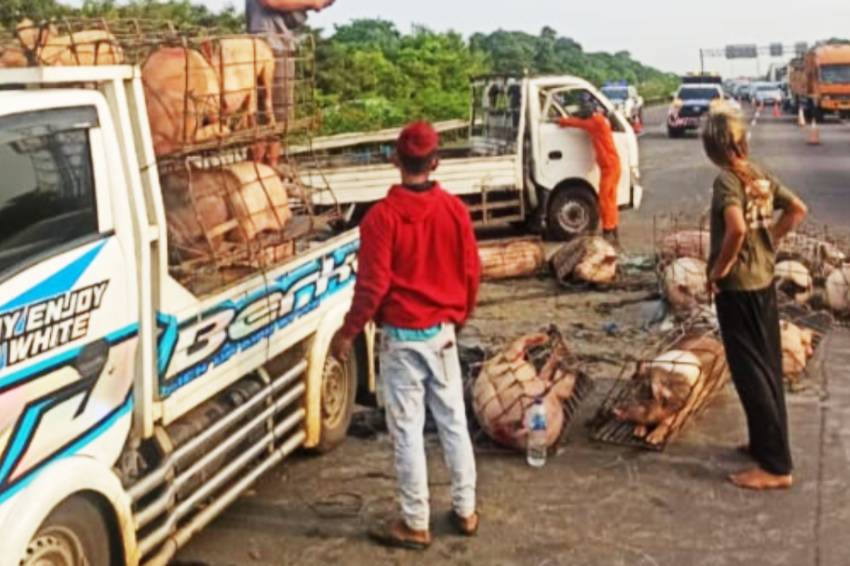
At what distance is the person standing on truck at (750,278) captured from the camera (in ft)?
19.4

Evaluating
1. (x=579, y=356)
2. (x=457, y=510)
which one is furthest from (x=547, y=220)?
(x=457, y=510)

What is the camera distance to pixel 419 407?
207 inches

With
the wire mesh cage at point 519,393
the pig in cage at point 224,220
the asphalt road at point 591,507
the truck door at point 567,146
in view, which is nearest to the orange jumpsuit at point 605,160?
the truck door at point 567,146

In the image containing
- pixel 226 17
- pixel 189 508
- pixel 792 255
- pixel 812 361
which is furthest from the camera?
pixel 226 17

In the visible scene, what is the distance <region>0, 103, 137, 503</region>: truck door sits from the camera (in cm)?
379

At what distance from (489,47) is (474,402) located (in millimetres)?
65845

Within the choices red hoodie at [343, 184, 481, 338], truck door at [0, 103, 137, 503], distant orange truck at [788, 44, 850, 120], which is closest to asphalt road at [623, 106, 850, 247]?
distant orange truck at [788, 44, 850, 120]

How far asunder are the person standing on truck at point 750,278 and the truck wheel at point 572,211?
347 inches

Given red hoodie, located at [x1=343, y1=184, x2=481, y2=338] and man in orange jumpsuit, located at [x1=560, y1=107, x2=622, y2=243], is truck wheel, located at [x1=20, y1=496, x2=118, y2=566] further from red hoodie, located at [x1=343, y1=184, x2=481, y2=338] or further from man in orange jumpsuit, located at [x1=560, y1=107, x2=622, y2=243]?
man in orange jumpsuit, located at [x1=560, y1=107, x2=622, y2=243]

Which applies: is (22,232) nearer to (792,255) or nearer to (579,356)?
(579,356)

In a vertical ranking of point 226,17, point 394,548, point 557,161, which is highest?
point 226,17

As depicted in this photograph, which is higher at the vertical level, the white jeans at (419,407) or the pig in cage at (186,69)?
the pig in cage at (186,69)

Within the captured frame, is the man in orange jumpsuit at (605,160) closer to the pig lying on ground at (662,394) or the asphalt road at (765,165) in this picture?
the asphalt road at (765,165)

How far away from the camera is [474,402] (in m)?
6.82
